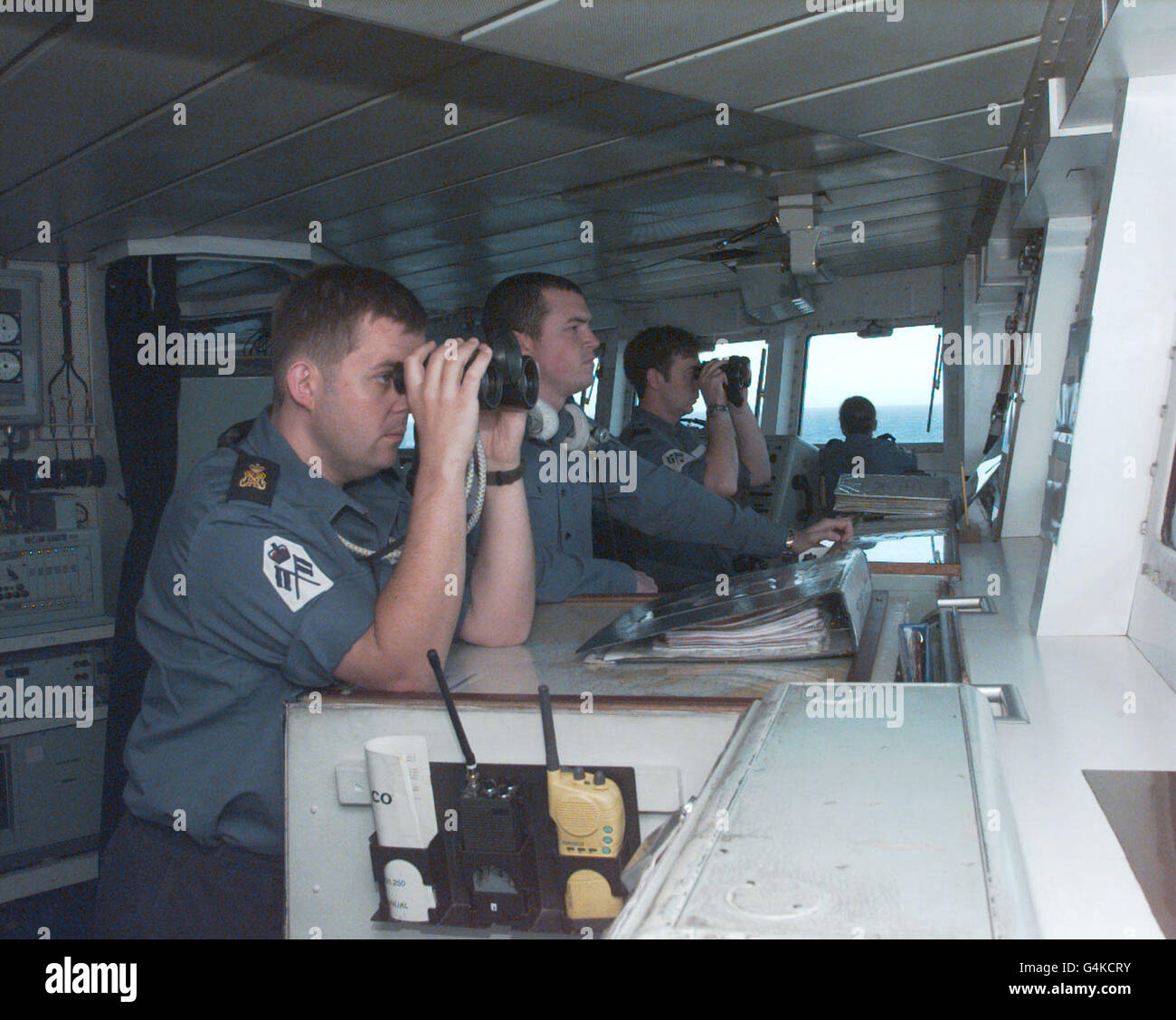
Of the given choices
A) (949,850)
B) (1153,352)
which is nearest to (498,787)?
(949,850)

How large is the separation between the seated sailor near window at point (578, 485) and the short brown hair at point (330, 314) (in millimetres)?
437

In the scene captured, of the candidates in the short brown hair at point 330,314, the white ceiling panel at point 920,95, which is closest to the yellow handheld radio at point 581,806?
the short brown hair at point 330,314

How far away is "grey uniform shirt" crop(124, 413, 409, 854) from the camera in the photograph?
126 centimetres

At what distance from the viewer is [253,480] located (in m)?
1.35

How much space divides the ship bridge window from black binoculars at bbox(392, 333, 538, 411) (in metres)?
5.02

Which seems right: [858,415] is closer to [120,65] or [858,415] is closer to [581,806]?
[120,65]

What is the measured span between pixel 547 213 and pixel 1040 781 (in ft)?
11.2

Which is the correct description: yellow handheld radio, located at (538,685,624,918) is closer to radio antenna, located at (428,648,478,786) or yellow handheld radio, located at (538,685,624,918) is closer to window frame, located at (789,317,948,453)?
radio antenna, located at (428,648,478,786)

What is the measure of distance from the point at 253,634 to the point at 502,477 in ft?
1.61

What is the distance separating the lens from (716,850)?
58 cm

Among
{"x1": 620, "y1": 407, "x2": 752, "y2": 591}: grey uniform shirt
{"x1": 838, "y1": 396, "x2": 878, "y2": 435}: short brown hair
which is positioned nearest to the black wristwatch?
{"x1": 620, "y1": 407, "x2": 752, "y2": 591}: grey uniform shirt

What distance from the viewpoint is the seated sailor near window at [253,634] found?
125 cm

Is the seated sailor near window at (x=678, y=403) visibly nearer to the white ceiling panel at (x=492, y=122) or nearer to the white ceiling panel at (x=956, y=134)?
the white ceiling panel at (x=492, y=122)
